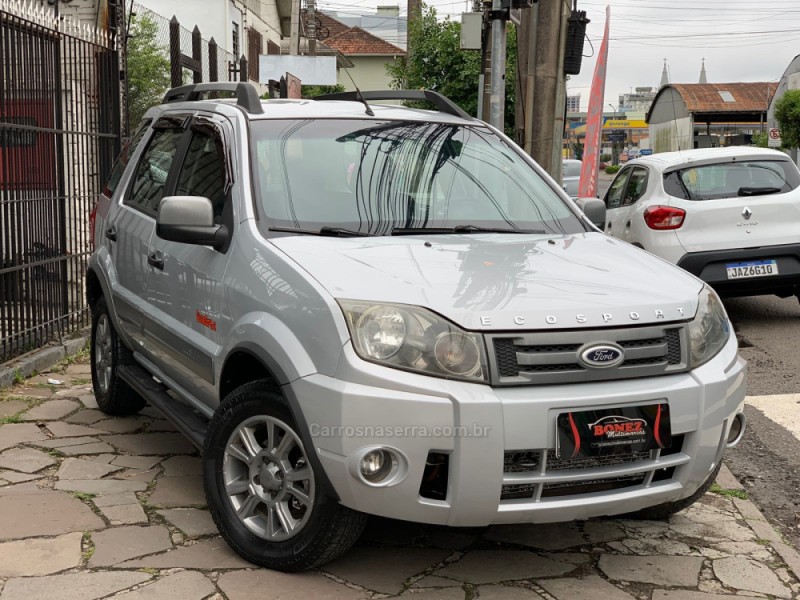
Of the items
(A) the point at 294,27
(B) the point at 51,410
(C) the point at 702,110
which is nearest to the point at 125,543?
(B) the point at 51,410

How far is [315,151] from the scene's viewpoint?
475 centimetres

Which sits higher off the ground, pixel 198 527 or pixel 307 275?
pixel 307 275

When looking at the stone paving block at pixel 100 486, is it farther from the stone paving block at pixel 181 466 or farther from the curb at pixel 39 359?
the curb at pixel 39 359

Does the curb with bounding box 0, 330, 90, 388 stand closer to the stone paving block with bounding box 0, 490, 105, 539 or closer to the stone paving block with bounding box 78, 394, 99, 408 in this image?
the stone paving block with bounding box 78, 394, 99, 408

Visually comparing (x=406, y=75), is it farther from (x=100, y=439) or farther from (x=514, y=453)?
(x=514, y=453)

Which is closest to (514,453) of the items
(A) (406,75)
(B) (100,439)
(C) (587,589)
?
(C) (587,589)

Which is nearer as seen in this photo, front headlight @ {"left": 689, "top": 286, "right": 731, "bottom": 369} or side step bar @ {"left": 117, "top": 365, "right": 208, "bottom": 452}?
front headlight @ {"left": 689, "top": 286, "right": 731, "bottom": 369}

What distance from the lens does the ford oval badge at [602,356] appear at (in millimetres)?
3559

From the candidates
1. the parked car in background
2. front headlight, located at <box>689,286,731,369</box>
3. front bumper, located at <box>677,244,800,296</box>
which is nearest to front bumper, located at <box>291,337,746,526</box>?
front headlight, located at <box>689,286,731,369</box>

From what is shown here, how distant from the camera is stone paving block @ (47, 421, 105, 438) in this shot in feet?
19.7

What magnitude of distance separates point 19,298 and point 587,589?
16.9ft

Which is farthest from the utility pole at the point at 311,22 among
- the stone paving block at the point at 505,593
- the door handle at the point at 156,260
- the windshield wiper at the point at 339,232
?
the stone paving block at the point at 505,593

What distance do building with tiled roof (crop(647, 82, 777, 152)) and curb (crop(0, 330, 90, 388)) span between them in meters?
53.8

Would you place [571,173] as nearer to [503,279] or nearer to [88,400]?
[88,400]
